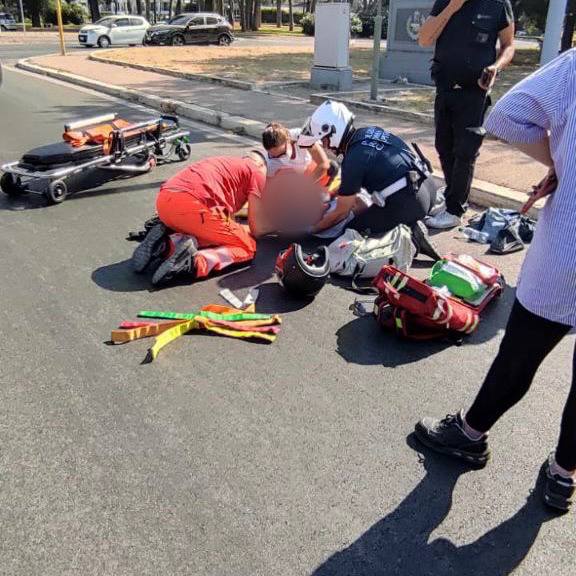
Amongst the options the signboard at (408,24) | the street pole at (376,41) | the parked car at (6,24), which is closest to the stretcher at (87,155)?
the street pole at (376,41)

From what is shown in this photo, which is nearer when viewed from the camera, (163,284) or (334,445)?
(334,445)

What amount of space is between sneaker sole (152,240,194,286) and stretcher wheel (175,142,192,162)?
3836 millimetres

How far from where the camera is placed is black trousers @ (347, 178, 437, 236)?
4.70 meters

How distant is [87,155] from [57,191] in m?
0.56

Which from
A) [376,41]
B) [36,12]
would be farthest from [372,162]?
[36,12]

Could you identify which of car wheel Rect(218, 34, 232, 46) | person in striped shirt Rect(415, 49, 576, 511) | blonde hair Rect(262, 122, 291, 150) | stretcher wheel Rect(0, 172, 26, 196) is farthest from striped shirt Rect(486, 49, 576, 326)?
car wheel Rect(218, 34, 232, 46)

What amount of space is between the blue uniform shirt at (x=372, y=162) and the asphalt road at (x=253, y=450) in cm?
86

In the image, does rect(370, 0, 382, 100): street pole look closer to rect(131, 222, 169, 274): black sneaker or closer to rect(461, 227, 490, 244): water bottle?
rect(461, 227, 490, 244): water bottle

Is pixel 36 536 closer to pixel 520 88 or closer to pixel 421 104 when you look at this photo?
pixel 520 88

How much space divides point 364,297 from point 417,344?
0.71m

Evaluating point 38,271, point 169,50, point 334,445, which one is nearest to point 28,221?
point 38,271

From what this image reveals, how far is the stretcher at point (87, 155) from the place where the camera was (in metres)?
6.04

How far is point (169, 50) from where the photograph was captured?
2423cm

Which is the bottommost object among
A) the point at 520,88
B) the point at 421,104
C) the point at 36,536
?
the point at 36,536
